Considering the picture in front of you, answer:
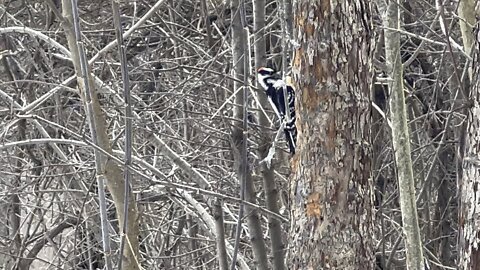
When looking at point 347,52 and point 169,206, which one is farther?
point 169,206

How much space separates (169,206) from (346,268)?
10.5 ft

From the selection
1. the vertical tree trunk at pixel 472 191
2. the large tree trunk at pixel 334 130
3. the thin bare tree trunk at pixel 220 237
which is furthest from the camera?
the thin bare tree trunk at pixel 220 237

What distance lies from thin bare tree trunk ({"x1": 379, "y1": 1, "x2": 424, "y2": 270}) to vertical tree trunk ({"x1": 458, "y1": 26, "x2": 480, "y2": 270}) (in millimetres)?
1416

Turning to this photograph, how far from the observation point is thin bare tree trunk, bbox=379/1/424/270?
3678mm

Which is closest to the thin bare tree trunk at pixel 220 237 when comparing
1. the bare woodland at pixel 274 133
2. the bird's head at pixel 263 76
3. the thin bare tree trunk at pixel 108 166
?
the bare woodland at pixel 274 133

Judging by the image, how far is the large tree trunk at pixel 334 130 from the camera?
2.88 metres

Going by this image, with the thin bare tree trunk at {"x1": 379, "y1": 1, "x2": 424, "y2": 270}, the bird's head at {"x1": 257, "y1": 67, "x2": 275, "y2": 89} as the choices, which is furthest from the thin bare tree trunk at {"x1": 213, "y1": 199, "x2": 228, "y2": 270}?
the thin bare tree trunk at {"x1": 379, "y1": 1, "x2": 424, "y2": 270}

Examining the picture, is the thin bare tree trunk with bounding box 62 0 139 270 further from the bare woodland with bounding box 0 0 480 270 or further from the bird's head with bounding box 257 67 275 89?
the bird's head with bounding box 257 67 275 89

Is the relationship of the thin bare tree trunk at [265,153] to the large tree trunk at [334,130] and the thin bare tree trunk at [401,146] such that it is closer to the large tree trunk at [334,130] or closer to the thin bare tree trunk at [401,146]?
the thin bare tree trunk at [401,146]

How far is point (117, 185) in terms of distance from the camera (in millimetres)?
3777

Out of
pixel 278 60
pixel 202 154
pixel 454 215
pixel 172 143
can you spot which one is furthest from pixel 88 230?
pixel 454 215

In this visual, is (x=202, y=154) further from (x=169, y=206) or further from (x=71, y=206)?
(x=71, y=206)

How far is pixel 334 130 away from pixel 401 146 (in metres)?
0.96

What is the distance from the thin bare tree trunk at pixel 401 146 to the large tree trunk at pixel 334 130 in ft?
2.54
